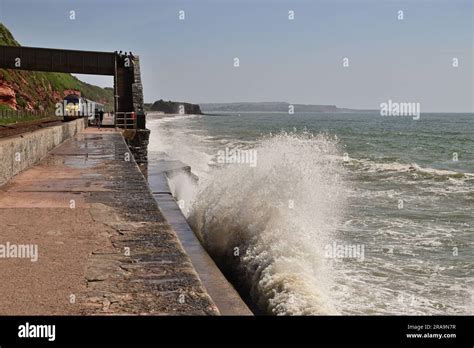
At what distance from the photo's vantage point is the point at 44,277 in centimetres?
425

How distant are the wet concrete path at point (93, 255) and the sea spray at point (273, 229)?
4.74 feet

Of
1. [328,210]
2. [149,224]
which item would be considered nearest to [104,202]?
[149,224]

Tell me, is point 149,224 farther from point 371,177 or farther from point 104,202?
point 371,177

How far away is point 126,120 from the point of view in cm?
3067

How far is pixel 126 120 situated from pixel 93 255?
87.0 feet

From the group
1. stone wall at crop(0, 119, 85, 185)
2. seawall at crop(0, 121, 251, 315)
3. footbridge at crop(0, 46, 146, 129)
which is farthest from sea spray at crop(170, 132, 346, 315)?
footbridge at crop(0, 46, 146, 129)

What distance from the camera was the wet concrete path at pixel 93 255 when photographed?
146 inches

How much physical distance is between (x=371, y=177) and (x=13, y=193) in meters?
17.5
